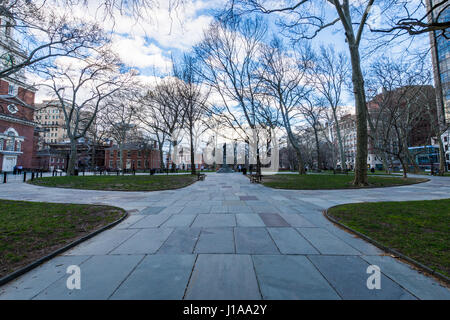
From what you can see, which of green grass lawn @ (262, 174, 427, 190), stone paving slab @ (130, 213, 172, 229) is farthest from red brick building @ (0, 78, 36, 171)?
green grass lawn @ (262, 174, 427, 190)

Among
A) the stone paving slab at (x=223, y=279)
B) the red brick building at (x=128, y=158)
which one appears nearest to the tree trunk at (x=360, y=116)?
the stone paving slab at (x=223, y=279)

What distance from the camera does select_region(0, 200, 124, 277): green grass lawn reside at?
327cm

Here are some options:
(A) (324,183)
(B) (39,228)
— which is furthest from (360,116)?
(B) (39,228)

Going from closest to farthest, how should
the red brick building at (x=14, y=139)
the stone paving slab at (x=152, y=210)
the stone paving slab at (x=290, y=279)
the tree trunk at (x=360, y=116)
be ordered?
the stone paving slab at (x=290, y=279)
the stone paving slab at (x=152, y=210)
the tree trunk at (x=360, y=116)
the red brick building at (x=14, y=139)

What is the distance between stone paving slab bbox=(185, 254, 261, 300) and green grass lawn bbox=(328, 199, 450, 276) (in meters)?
2.66

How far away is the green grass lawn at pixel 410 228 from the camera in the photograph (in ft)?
10.4

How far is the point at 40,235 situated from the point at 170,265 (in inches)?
130

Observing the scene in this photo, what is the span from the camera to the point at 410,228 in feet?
14.4

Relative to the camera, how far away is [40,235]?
163 inches

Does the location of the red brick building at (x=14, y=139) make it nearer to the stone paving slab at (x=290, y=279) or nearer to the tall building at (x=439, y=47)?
the stone paving slab at (x=290, y=279)

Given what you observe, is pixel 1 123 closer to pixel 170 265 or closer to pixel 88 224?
pixel 88 224

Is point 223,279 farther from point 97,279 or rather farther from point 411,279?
point 411,279

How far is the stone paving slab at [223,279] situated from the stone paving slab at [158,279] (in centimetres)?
14

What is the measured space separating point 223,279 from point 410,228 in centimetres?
459
